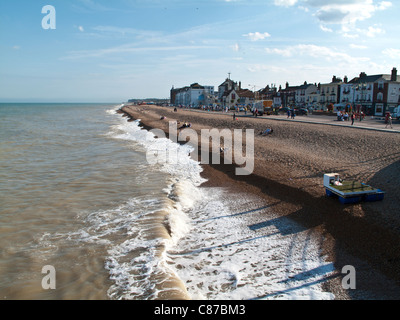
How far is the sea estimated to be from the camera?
231 inches

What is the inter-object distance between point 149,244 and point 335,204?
18.8 feet

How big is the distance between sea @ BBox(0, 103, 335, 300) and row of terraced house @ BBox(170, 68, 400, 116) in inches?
1329


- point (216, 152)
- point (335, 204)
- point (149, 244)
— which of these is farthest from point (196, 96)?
point (149, 244)

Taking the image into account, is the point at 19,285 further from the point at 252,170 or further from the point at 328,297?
the point at 252,170

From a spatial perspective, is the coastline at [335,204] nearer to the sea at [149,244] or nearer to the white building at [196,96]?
the sea at [149,244]

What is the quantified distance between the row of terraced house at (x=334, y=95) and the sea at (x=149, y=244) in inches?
1329

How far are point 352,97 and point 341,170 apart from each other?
188 feet

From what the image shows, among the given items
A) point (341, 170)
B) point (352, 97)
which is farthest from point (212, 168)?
point (352, 97)

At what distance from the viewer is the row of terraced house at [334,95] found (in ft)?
173

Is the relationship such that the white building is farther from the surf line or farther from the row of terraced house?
the surf line

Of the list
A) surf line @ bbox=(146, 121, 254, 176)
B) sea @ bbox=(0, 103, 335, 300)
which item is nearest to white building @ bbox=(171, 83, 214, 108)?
surf line @ bbox=(146, 121, 254, 176)

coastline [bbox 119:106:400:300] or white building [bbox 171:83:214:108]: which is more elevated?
white building [bbox 171:83:214:108]

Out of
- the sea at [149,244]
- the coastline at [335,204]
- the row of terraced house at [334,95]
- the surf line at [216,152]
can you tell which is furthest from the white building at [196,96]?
the sea at [149,244]

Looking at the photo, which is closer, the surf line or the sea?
the sea
